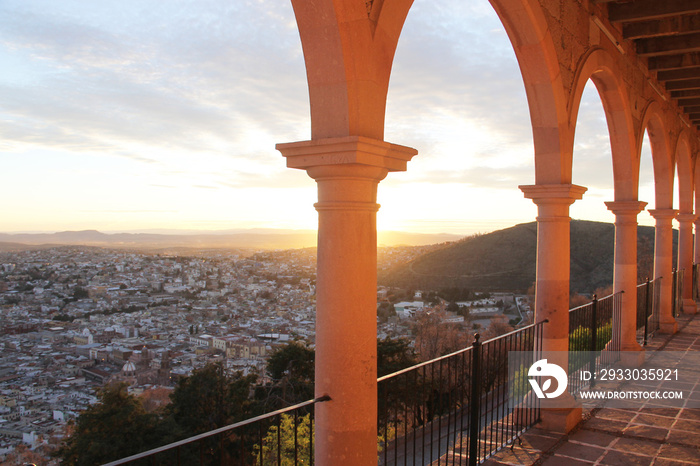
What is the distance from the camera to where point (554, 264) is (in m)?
4.48

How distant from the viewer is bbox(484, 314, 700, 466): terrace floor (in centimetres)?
371

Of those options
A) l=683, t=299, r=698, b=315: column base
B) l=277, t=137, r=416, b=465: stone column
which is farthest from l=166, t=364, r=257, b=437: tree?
l=277, t=137, r=416, b=465: stone column

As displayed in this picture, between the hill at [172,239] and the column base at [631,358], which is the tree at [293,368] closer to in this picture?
the column base at [631,358]

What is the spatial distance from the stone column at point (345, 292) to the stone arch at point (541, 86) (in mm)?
2331

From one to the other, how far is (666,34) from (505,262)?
35527 millimetres

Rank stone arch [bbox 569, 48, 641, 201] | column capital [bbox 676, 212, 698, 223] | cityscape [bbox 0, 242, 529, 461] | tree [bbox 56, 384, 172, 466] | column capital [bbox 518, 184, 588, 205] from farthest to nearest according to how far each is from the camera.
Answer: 1. cityscape [bbox 0, 242, 529, 461]
2. tree [bbox 56, 384, 172, 466]
3. column capital [bbox 676, 212, 698, 223]
4. stone arch [bbox 569, 48, 641, 201]
5. column capital [bbox 518, 184, 588, 205]

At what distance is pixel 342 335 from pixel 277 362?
1329 cm

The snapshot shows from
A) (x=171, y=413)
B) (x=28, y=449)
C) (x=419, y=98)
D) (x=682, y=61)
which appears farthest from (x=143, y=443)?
(x=682, y=61)

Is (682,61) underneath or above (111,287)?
above

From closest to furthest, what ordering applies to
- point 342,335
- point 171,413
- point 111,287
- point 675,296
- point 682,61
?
1. point 342,335
2. point 682,61
3. point 675,296
4. point 171,413
5. point 111,287

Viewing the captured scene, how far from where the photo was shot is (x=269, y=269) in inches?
1187

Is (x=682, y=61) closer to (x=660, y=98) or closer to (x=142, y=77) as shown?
(x=660, y=98)

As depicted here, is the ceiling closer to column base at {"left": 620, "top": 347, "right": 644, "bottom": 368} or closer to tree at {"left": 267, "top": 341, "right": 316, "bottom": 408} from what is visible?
column base at {"left": 620, "top": 347, "right": 644, "bottom": 368}

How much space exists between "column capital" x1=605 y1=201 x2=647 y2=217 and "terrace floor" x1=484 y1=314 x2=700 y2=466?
2475 mm
